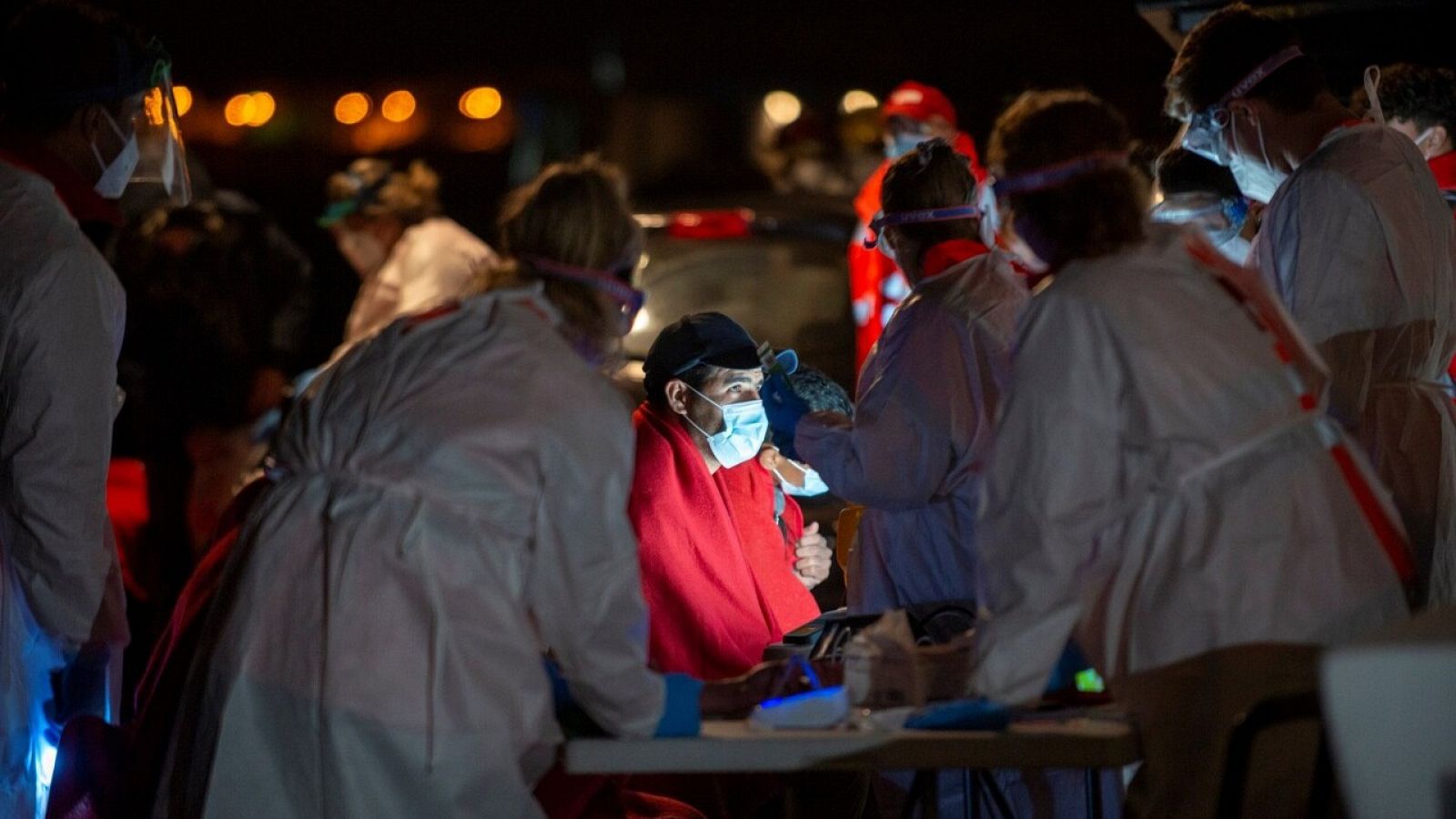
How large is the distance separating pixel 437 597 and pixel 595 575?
0.28 m

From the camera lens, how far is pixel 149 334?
8234 millimetres

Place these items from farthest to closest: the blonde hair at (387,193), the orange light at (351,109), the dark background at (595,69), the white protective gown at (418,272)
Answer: the orange light at (351,109)
the dark background at (595,69)
the blonde hair at (387,193)
the white protective gown at (418,272)

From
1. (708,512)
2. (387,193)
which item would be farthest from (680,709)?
(387,193)

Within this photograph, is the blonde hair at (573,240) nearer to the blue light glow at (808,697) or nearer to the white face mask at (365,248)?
the blue light glow at (808,697)

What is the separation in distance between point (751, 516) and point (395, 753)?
79.3 inches

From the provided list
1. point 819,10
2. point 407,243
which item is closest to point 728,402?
point 407,243

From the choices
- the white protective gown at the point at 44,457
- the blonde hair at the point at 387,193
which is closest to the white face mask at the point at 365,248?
the blonde hair at the point at 387,193

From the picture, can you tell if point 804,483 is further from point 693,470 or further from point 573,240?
point 573,240

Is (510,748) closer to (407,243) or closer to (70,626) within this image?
(70,626)

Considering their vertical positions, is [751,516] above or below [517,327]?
below

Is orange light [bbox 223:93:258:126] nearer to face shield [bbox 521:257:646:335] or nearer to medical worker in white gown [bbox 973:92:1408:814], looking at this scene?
face shield [bbox 521:257:646:335]

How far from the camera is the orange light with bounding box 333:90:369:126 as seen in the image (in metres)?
14.7

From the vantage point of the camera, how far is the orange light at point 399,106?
47.7ft

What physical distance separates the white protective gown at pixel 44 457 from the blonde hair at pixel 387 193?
4.94 meters
